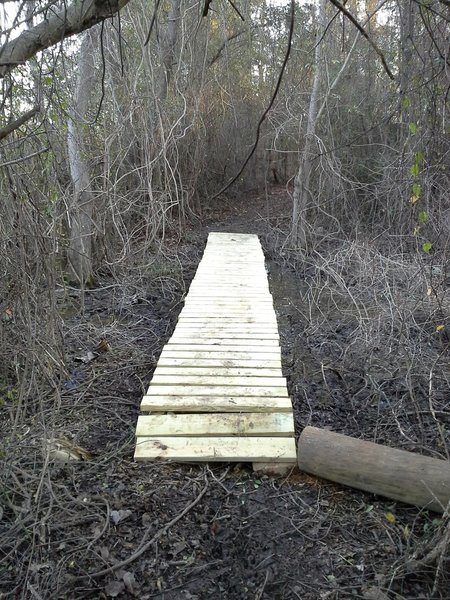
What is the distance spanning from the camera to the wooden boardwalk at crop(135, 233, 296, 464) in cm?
270

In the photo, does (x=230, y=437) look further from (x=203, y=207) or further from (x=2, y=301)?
(x=203, y=207)

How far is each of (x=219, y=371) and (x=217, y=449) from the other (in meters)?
0.90

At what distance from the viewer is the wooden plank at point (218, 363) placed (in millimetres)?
3613

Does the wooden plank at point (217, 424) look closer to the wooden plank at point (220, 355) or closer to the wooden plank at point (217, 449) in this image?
the wooden plank at point (217, 449)

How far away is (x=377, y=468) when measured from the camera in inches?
92.5

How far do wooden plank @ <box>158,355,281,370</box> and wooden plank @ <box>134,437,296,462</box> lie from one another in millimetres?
887

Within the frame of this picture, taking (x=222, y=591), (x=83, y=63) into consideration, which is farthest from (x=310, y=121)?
(x=222, y=591)

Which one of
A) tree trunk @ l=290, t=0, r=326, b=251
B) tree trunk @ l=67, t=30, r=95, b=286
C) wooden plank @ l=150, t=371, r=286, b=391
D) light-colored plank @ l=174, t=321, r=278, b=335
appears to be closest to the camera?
wooden plank @ l=150, t=371, r=286, b=391

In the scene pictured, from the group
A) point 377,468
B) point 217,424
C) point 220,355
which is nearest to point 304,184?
point 220,355

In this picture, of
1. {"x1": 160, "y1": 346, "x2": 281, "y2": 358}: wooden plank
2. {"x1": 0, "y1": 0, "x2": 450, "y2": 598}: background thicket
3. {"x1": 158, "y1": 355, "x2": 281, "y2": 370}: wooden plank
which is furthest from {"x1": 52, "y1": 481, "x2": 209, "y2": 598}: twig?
{"x1": 160, "y1": 346, "x2": 281, "y2": 358}: wooden plank

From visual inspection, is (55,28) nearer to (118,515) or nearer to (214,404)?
(118,515)

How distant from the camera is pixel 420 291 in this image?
497cm

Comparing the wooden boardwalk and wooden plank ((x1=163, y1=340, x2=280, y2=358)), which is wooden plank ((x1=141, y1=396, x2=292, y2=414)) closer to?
the wooden boardwalk

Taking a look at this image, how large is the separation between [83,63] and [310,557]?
5603 mm
